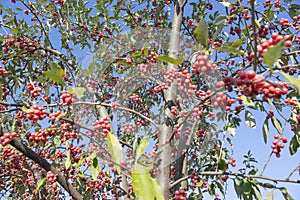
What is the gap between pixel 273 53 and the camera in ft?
2.98

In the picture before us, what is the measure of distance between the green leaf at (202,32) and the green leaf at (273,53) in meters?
0.32

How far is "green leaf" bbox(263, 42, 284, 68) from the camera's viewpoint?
2.95 feet

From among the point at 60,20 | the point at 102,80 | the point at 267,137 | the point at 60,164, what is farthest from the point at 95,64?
the point at 60,20

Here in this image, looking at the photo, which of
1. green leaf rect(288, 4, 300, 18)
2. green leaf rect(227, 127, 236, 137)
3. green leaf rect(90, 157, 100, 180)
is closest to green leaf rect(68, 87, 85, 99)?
green leaf rect(90, 157, 100, 180)

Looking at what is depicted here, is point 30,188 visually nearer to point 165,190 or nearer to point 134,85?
Answer: point 165,190

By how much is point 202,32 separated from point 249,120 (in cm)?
118

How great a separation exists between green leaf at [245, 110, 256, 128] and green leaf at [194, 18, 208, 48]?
3.64 ft

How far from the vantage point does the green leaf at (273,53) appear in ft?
2.95

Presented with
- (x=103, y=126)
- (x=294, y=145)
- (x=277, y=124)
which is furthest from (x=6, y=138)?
(x=294, y=145)

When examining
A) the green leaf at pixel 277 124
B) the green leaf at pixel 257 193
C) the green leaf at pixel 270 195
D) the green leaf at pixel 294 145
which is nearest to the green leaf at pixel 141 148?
the green leaf at pixel 270 195

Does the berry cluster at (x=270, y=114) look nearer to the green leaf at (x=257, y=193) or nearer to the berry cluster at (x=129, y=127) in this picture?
the green leaf at (x=257, y=193)

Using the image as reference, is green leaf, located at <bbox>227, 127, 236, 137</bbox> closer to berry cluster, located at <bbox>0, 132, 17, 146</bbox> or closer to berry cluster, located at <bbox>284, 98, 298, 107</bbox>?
berry cluster, located at <bbox>284, 98, 298, 107</bbox>

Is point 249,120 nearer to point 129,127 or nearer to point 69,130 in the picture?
point 129,127

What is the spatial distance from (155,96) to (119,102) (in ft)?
1.94
